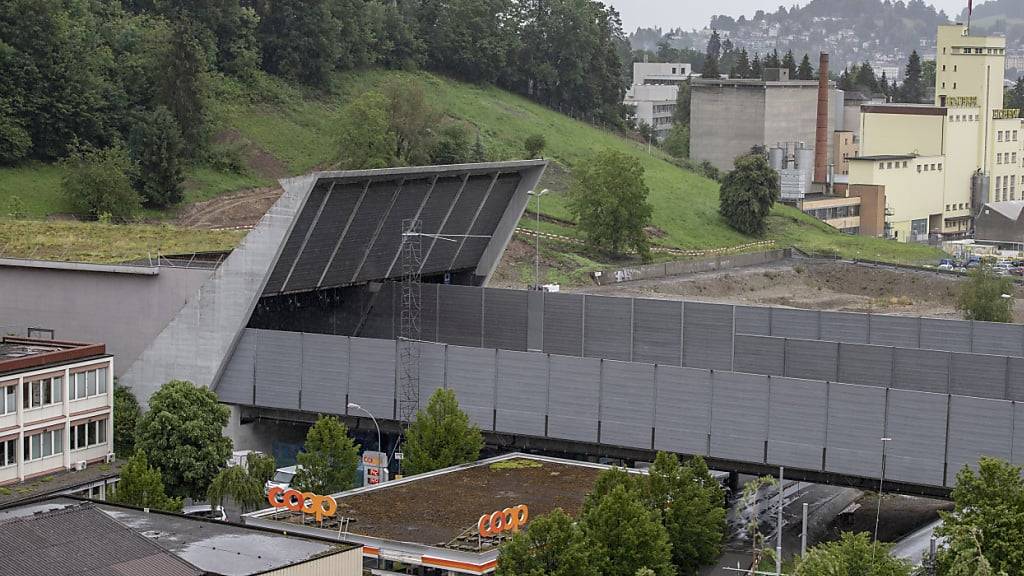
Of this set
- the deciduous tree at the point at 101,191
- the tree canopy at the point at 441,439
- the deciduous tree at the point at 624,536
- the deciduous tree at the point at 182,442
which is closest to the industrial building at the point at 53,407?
the deciduous tree at the point at 182,442

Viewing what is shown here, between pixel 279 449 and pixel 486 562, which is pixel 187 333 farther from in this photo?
pixel 486 562

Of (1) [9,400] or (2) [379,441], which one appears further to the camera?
(2) [379,441]

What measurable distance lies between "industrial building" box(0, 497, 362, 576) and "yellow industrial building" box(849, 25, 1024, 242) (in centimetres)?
12540

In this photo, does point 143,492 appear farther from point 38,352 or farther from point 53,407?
point 38,352

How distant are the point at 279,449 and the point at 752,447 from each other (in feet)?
67.0

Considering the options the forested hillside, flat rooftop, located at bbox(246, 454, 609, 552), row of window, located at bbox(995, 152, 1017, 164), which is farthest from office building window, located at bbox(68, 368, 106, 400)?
row of window, located at bbox(995, 152, 1017, 164)

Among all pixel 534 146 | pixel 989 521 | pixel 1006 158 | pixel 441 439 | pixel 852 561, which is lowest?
pixel 852 561

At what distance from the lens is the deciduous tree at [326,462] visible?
54719 mm

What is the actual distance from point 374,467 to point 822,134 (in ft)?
374

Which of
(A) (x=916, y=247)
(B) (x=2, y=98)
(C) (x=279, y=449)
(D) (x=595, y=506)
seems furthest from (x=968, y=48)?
(D) (x=595, y=506)

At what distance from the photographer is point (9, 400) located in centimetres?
5656

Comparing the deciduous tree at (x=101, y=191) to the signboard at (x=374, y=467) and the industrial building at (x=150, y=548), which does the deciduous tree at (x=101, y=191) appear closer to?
the signboard at (x=374, y=467)

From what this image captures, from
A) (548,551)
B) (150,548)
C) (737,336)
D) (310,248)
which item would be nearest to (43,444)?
(310,248)

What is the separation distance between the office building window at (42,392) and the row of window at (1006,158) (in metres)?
142
